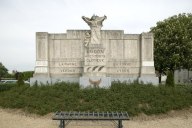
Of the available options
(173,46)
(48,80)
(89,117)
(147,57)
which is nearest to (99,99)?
(48,80)

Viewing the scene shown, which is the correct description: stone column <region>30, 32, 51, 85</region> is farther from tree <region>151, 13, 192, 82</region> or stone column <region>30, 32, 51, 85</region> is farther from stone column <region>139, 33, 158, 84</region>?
tree <region>151, 13, 192, 82</region>

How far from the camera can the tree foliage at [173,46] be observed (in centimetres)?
3156

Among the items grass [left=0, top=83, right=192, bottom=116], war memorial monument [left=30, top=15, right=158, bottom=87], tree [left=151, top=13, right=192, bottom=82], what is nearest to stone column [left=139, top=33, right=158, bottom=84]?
war memorial monument [left=30, top=15, right=158, bottom=87]

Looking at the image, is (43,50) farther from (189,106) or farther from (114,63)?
(189,106)

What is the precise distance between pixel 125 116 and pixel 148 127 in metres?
2.78

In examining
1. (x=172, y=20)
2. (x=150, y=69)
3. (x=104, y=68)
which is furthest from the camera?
(x=172, y=20)

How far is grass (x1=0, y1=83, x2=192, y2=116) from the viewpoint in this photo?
49.3 feet

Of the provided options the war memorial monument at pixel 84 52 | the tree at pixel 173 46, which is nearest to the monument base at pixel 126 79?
the war memorial monument at pixel 84 52

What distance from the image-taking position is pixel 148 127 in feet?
41.5

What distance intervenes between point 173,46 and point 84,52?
15216 mm

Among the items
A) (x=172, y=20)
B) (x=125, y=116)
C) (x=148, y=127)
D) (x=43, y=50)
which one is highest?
(x=172, y=20)

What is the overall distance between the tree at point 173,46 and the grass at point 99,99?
13718mm

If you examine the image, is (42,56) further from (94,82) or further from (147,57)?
(147,57)

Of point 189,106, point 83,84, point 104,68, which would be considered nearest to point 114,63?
point 104,68
